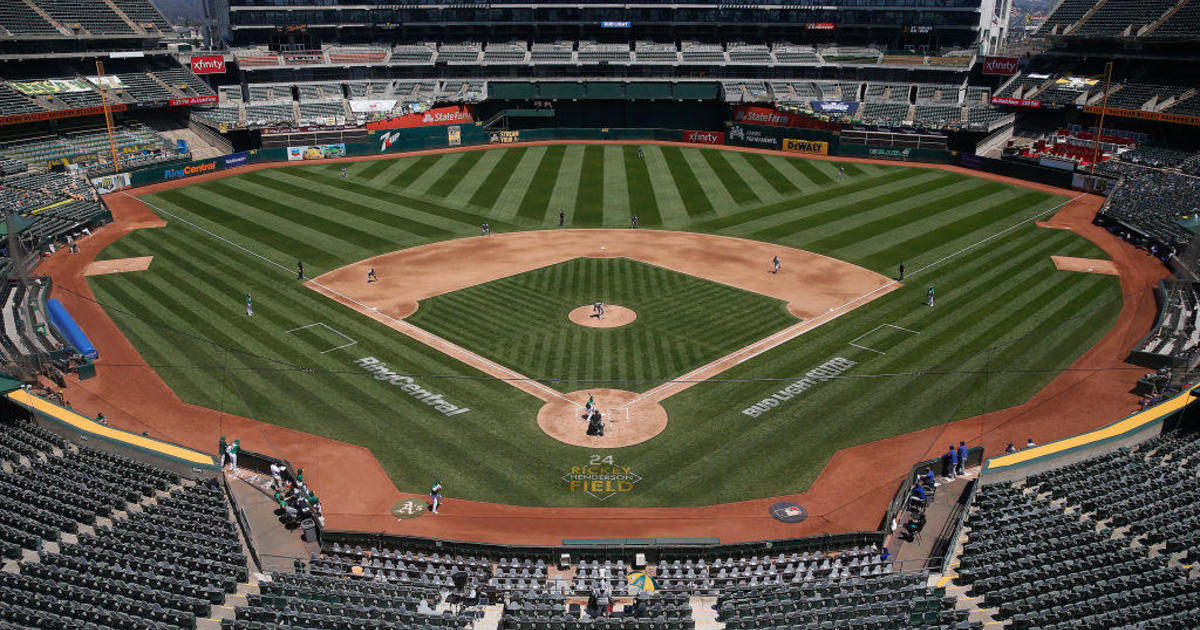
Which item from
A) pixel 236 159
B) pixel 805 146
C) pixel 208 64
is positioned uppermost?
pixel 208 64

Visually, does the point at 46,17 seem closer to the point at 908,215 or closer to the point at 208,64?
the point at 208,64

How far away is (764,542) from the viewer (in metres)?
22.2

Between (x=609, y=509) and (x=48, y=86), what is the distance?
245 feet

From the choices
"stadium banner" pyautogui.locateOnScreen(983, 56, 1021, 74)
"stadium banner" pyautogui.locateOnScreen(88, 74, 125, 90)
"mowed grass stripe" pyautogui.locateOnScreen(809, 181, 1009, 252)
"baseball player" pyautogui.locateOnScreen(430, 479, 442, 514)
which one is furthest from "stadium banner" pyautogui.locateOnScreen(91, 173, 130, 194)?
"stadium banner" pyautogui.locateOnScreen(983, 56, 1021, 74)

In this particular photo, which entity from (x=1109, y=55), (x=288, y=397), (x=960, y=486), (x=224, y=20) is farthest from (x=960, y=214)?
(x=224, y=20)

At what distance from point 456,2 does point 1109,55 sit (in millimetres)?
69084

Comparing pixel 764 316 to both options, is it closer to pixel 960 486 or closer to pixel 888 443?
pixel 888 443

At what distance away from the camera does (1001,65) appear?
83.9 m

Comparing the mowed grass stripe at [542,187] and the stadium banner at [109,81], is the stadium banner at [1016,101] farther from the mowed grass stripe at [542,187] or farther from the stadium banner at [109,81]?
the stadium banner at [109,81]

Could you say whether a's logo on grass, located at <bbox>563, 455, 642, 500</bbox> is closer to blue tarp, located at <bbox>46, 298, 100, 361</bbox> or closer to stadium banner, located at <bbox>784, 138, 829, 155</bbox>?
blue tarp, located at <bbox>46, 298, 100, 361</bbox>

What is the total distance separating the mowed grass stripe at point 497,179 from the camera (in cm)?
6419

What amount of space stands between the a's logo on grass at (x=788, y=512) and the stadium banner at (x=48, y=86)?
250ft

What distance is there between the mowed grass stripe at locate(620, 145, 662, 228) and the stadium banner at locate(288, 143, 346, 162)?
1104 inches

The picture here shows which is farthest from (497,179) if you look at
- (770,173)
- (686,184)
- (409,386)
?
(409,386)
